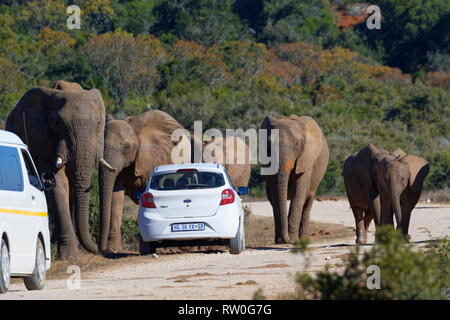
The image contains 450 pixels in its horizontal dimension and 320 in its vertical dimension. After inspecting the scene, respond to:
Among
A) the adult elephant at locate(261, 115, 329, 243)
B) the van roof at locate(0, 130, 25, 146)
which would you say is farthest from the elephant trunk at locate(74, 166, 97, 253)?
the van roof at locate(0, 130, 25, 146)

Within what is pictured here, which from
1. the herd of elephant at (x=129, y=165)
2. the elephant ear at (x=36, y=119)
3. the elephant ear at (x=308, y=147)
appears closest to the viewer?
the herd of elephant at (x=129, y=165)

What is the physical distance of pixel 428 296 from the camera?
818cm

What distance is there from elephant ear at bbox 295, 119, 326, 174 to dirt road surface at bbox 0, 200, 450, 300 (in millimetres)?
2269

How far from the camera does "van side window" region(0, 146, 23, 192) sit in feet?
36.5

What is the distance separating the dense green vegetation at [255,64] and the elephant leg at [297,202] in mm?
17542

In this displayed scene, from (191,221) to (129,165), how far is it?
631 centimetres

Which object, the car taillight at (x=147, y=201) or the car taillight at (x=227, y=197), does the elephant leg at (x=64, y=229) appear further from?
the car taillight at (x=227, y=197)

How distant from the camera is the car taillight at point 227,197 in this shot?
15.5m

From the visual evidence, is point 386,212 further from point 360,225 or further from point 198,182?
point 198,182

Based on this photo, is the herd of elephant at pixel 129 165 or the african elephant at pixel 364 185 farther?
the african elephant at pixel 364 185

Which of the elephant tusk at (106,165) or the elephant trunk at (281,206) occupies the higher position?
the elephant tusk at (106,165)

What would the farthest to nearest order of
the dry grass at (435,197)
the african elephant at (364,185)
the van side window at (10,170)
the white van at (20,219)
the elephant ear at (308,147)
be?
the dry grass at (435,197), the elephant ear at (308,147), the african elephant at (364,185), the van side window at (10,170), the white van at (20,219)

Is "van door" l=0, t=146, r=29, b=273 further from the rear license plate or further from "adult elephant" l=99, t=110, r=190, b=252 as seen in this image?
"adult elephant" l=99, t=110, r=190, b=252

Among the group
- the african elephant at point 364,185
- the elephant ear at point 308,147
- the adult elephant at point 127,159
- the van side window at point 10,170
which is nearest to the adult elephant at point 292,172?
the elephant ear at point 308,147
